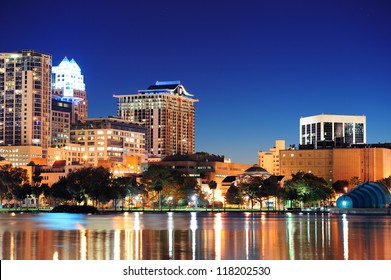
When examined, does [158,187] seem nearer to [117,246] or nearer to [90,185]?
[90,185]

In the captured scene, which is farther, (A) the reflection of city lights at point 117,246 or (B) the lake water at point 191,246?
(B) the lake water at point 191,246

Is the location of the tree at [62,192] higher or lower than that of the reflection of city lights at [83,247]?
higher

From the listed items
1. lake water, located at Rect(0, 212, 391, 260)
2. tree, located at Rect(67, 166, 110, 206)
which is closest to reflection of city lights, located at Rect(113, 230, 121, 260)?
lake water, located at Rect(0, 212, 391, 260)

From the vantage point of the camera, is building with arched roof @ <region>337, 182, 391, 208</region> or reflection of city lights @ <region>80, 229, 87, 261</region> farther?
building with arched roof @ <region>337, 182, 391, 208</region>

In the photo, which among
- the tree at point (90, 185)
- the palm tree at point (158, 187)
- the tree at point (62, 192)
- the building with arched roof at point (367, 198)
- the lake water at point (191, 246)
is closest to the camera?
the lake water at point (191, 246)

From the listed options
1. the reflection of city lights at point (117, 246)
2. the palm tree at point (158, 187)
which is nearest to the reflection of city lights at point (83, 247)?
the reflection of city lights at point (117, 246)

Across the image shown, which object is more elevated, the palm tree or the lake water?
the palm tree

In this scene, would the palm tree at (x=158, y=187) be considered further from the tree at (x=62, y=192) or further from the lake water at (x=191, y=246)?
the lake water at (x=191, y=246)

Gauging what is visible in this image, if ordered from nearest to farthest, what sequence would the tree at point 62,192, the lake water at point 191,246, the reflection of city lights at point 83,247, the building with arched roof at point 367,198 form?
1. the reflection of city lights at point 83,247
2. the lake water at point 191,246
3. the building with arched roof at point 367,198
4. the tree at point 62,192

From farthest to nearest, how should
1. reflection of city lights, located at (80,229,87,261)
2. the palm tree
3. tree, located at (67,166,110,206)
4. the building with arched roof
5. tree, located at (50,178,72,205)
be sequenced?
tree, located at (50,178,72,205), the palm tree, tree, located at (67,166,110,206), the building with arched roof, reflection of city lights, located at (80,229,87,261)

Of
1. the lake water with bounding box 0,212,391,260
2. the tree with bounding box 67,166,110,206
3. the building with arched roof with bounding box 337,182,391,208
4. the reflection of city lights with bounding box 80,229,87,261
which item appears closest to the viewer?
the reflection of city lights with bounding box 80,229,87,261

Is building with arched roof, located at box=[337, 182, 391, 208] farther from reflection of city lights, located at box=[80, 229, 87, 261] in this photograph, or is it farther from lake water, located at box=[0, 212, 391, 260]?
reflection of city lights, located at box=[80, 229, 87, 261]
